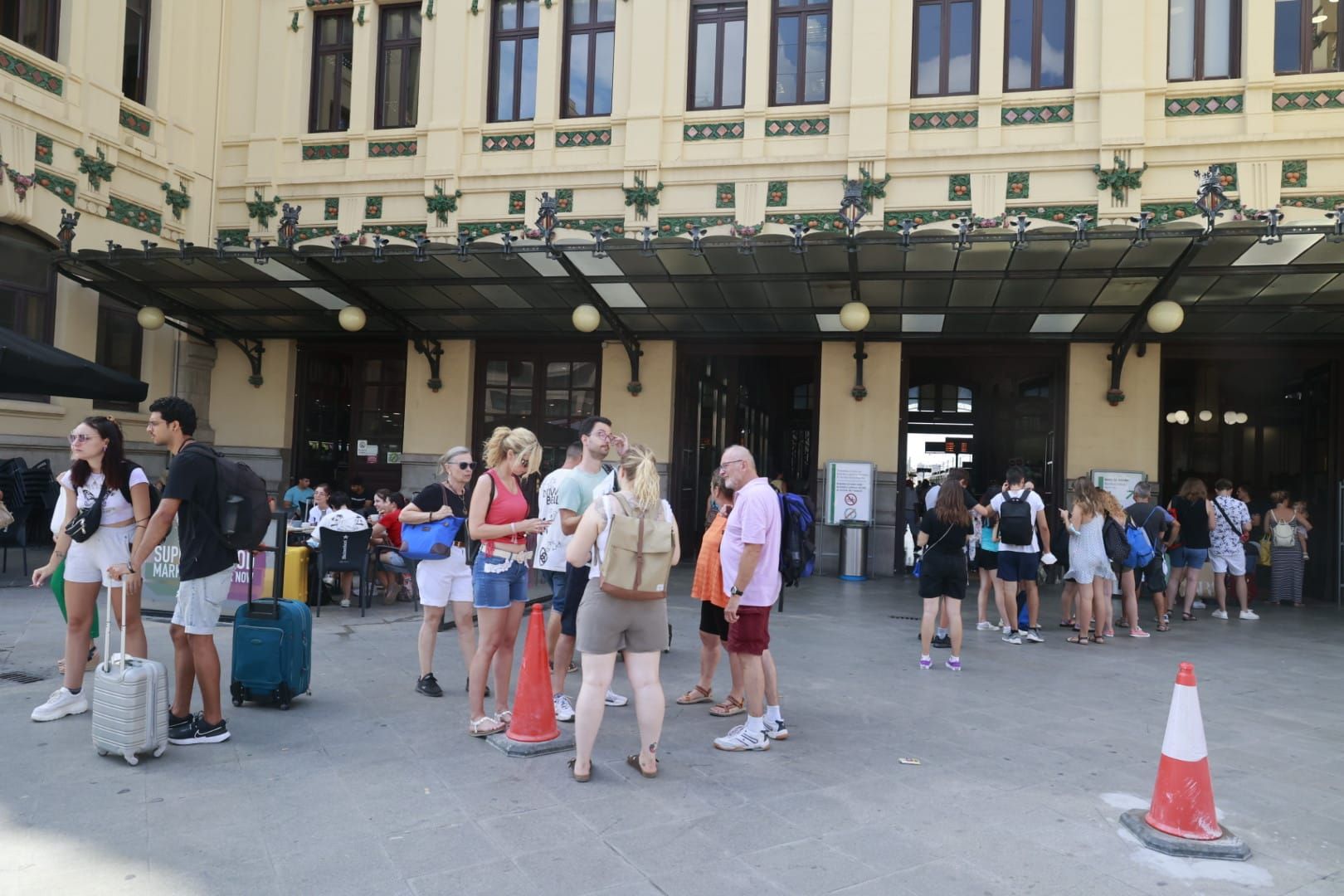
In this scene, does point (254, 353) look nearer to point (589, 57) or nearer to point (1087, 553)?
point (589, 57)

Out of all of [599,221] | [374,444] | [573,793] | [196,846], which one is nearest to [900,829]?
[573,793]

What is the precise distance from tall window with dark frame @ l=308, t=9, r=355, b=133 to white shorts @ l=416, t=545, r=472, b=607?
1232 cm

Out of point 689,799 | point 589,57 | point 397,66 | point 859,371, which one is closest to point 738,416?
point 859,371

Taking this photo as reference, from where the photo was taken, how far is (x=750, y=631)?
16.9 feet

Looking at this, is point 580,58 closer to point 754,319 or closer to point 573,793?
point 754,319

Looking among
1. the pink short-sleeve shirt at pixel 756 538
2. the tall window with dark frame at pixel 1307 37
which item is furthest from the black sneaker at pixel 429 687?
the tall window with dark frame at pixel 1307 37

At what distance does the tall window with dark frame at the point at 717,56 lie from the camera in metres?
14.2

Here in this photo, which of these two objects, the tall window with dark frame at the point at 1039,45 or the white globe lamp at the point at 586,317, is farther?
the tall window with dark frame at the point at 1039,45

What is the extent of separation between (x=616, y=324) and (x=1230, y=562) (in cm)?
880

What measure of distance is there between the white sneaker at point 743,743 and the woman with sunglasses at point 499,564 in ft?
4.05

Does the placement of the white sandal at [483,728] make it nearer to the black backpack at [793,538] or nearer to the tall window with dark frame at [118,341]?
the black backpack at [793,538]

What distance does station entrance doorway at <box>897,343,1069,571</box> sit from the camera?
13602 mm

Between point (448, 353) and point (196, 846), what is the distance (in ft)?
39.7

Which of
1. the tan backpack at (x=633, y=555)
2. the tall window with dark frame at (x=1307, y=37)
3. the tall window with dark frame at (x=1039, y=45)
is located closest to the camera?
the tan backpack at (x=633, y=555)
